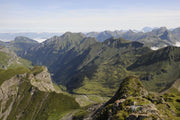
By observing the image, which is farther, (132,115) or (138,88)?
(138,88)

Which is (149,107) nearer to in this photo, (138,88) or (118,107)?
(118,107)

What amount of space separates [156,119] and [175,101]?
10526 cm

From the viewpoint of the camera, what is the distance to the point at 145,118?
51.2 m

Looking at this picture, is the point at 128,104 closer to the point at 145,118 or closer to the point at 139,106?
the point at 139,106

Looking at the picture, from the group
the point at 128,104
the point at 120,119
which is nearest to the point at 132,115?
the point at 120,119

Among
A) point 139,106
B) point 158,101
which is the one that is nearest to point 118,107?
point 139,106

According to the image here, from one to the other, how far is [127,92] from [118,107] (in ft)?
243

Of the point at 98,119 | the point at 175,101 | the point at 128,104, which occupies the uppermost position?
the point at 128,104

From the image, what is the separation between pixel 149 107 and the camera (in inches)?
2274

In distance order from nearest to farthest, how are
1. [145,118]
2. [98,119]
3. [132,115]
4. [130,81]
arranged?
1. [145,118]
2. [132,115]
3. [98,119]
4. [130,81]

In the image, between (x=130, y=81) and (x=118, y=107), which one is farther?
(x=130, y=81)

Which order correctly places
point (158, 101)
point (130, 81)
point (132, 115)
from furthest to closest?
1. point (130, 81)
2. point (158, 101)
3. point (132, 115)

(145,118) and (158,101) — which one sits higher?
(145,118)

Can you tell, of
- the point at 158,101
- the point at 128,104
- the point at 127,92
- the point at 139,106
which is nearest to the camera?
the point at 139,106
